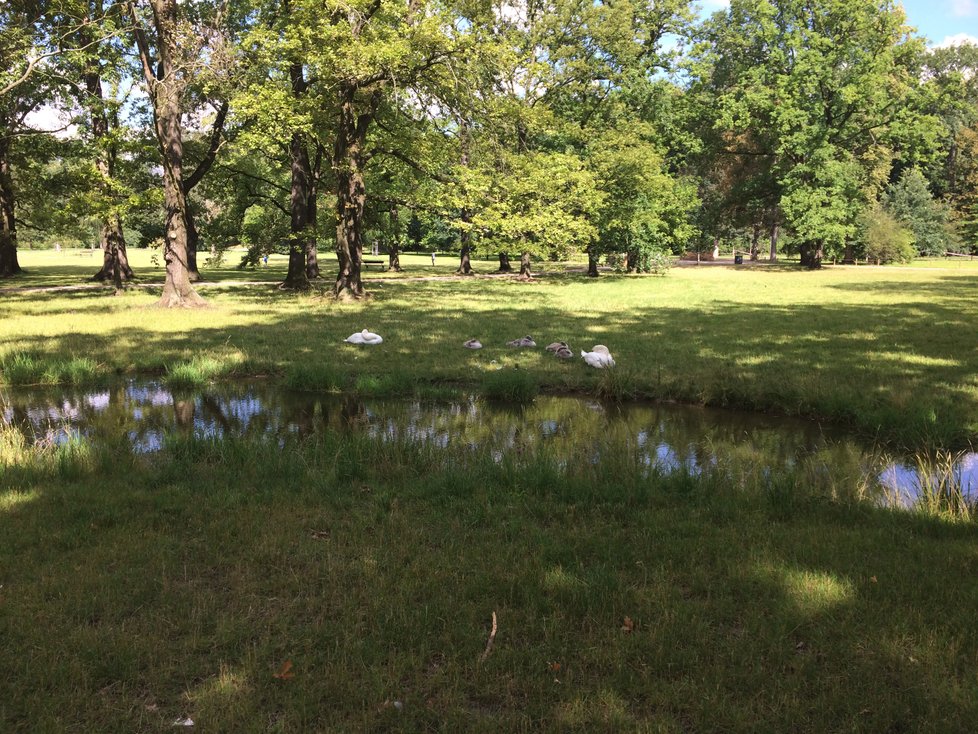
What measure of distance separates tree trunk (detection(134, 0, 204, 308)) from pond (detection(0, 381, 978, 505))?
380 inches

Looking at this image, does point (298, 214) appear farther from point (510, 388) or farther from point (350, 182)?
point (510, 388)

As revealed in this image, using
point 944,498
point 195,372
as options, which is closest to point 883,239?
point 944,498

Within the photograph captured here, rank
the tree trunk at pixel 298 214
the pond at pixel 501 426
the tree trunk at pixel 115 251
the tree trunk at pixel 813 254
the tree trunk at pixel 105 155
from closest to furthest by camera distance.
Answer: the pond at pixel 501 426, the tree trunk at pixel 105 155, the tree trunk at pixel 115 251, the tree trunk at pixel 298 214, the tree trunk at pixel 813 254

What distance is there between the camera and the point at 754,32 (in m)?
42.5

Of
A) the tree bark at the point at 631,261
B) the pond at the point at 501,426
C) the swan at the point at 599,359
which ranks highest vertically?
the tree bark at the point at 631,261

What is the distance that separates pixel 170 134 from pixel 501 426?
16.4 m

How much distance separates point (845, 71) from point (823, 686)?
1811 inches

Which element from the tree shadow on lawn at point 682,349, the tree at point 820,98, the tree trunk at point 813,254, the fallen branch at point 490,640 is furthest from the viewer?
the tree trunk at point 813,254

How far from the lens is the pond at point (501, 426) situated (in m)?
6.87

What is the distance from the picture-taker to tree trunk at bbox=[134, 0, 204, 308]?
57.3 feet

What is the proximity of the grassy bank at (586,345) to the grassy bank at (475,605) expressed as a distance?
14.2ft

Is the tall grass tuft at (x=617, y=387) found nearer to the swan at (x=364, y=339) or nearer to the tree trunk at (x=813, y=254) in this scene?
the swan at (x=364, y=339)

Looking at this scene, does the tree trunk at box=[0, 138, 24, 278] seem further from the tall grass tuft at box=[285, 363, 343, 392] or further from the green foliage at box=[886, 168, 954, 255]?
the green foliage at box=[886, 168, 954, 255]

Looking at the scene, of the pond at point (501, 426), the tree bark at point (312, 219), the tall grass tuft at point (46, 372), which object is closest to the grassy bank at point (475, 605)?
the pond at point (501, 426)
